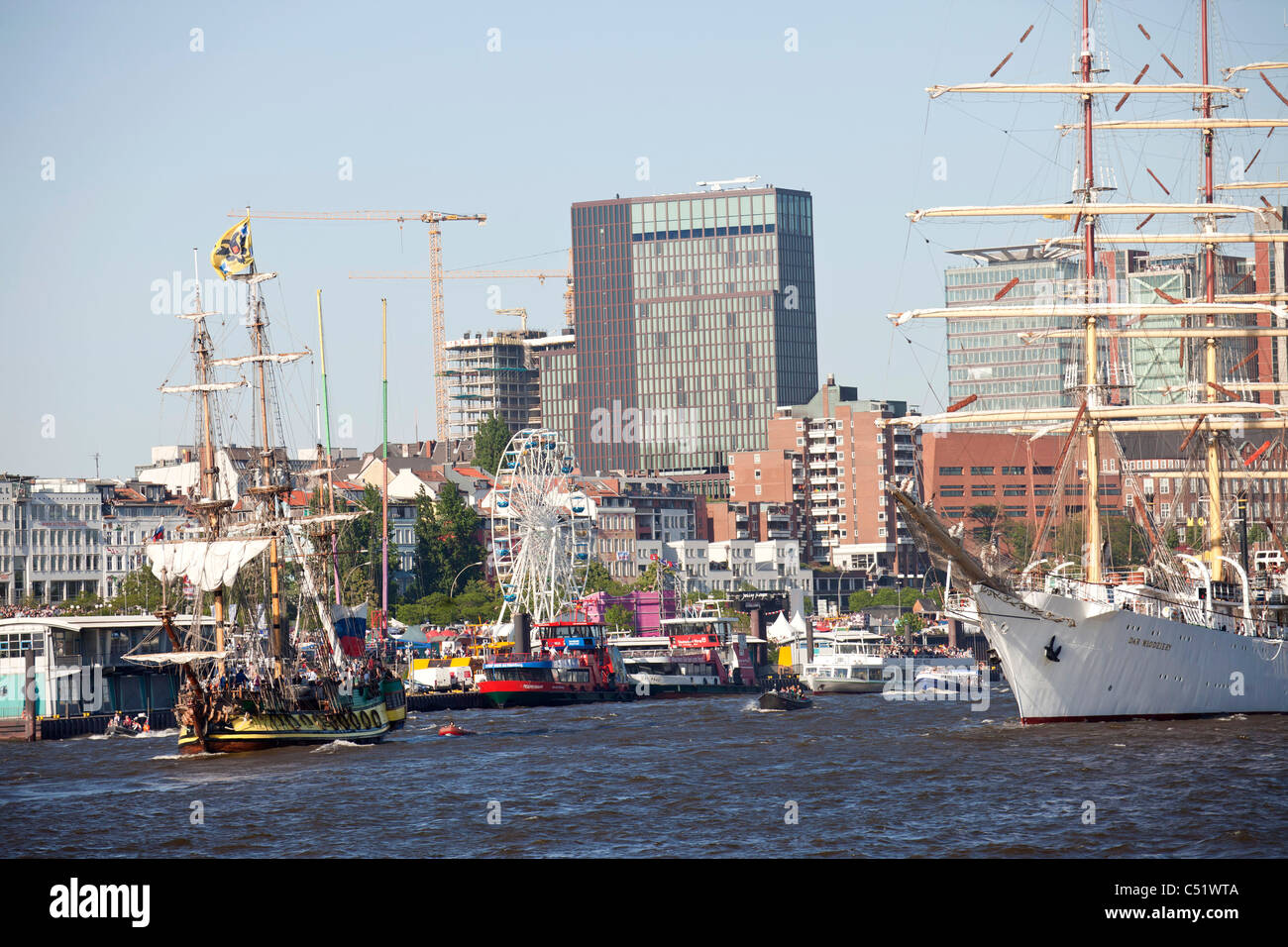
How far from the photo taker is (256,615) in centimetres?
8762

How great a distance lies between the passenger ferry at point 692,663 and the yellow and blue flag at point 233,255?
6122 cm

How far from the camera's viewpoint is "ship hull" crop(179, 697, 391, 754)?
73.6m

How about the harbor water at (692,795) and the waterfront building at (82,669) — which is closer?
the harbor water at (692,795)

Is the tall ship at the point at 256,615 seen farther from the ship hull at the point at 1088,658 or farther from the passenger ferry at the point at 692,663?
the passenger ferry at the point at 692,663

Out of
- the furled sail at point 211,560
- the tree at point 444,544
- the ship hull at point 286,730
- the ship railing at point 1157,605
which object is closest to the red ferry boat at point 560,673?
the furled sail at point 211,560

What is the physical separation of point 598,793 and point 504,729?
38811mm

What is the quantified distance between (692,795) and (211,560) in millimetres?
40894

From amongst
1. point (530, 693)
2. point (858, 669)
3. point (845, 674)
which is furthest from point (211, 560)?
point (858, 669)

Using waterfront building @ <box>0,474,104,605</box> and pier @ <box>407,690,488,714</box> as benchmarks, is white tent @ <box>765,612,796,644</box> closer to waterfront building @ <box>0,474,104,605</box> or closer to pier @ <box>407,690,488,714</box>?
pier @ <box>407,690,488,714</box>

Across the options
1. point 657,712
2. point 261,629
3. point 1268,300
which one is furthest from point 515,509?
point 1268,300

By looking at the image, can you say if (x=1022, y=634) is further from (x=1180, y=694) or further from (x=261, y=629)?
(x=261, y=629)

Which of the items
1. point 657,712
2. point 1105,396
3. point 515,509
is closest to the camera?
point 1105,396

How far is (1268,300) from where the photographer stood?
101m

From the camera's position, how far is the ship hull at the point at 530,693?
124 meters
